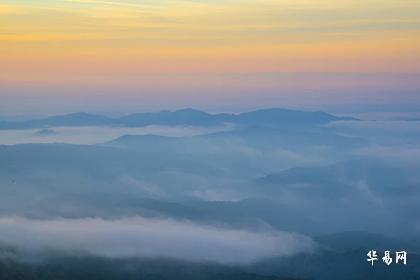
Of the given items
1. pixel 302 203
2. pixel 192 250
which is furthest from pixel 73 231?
pixel 302 203

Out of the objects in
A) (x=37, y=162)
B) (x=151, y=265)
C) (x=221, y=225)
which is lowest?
(x=151, y=265)

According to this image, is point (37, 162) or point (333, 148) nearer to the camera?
point (333, 148)

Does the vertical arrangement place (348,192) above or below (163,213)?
above

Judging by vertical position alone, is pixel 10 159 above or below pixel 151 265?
above

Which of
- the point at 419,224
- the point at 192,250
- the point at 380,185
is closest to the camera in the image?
the point at 419,224

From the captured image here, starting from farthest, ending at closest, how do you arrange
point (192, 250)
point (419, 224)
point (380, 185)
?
point (380, 185) < point (192, 250) < point (419, 224)

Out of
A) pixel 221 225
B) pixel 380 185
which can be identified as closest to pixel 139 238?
pixel 221 225

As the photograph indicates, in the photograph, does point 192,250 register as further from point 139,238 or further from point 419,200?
point 419,200

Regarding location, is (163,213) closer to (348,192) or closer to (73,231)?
(73,231)

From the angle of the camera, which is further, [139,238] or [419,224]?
[139,238]
